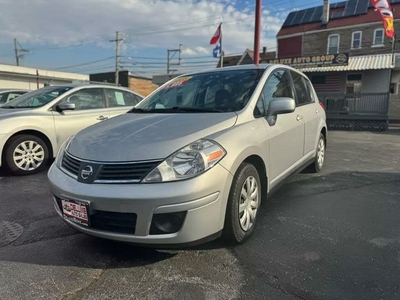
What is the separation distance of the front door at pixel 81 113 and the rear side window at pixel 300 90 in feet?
11.9

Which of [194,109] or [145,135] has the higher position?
[194,109]

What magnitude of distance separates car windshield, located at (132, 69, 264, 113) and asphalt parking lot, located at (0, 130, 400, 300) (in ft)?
4.43

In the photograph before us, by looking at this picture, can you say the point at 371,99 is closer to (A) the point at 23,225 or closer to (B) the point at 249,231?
(B) the point at 249,231

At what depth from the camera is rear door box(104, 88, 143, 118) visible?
6.35m

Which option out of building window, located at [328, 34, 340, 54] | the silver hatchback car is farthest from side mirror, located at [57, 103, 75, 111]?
building window, located at [328, 34, 340, 54]

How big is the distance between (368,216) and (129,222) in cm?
276

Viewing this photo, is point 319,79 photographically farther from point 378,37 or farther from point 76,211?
point 76,211

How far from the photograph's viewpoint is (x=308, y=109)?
177 inches

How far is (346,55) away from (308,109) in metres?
15.4

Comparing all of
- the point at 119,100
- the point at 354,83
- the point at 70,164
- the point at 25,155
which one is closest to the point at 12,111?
the point at 25,155

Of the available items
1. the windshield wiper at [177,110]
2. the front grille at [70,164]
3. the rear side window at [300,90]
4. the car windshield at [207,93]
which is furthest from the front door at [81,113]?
the rear side window at [300,90]

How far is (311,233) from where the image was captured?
10.1ft

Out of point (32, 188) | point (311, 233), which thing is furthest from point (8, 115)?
point (311, 233)

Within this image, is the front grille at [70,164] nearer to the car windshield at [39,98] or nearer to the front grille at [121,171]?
the front grille at [121,171]
